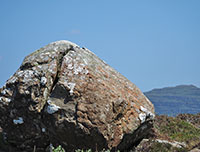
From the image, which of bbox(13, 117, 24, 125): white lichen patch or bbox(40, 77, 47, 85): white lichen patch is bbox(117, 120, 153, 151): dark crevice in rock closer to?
bbox(40, 77, 47, 85): white lichen patch

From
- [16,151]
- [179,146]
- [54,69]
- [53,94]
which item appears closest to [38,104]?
[53,94]

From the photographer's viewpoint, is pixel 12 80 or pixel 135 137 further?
pixel 135 137

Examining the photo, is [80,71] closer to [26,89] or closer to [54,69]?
[54,69]

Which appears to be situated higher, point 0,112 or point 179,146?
point 179,146

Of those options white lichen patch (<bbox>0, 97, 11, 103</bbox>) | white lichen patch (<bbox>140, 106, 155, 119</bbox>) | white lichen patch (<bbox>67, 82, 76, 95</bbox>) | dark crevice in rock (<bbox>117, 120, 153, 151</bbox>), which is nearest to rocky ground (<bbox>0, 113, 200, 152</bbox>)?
dark crevice in rock (<bbox>117, 120, 153, 151</bbox>)

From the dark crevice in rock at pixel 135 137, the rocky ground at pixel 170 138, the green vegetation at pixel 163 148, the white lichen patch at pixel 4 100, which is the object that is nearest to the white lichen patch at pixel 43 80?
the white lichen patch at pixel 4 100

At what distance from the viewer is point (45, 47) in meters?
15.1

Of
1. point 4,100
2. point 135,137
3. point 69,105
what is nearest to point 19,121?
point 4,100

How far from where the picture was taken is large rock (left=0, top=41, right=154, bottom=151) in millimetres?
12586

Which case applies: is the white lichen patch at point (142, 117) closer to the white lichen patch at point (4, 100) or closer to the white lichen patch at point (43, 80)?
the white lichen patch at point (43, 80)

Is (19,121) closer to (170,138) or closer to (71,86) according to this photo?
(71,86)

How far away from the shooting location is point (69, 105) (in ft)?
41.4

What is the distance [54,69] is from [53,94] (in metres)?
1.18

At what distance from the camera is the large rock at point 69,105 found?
12586mm
